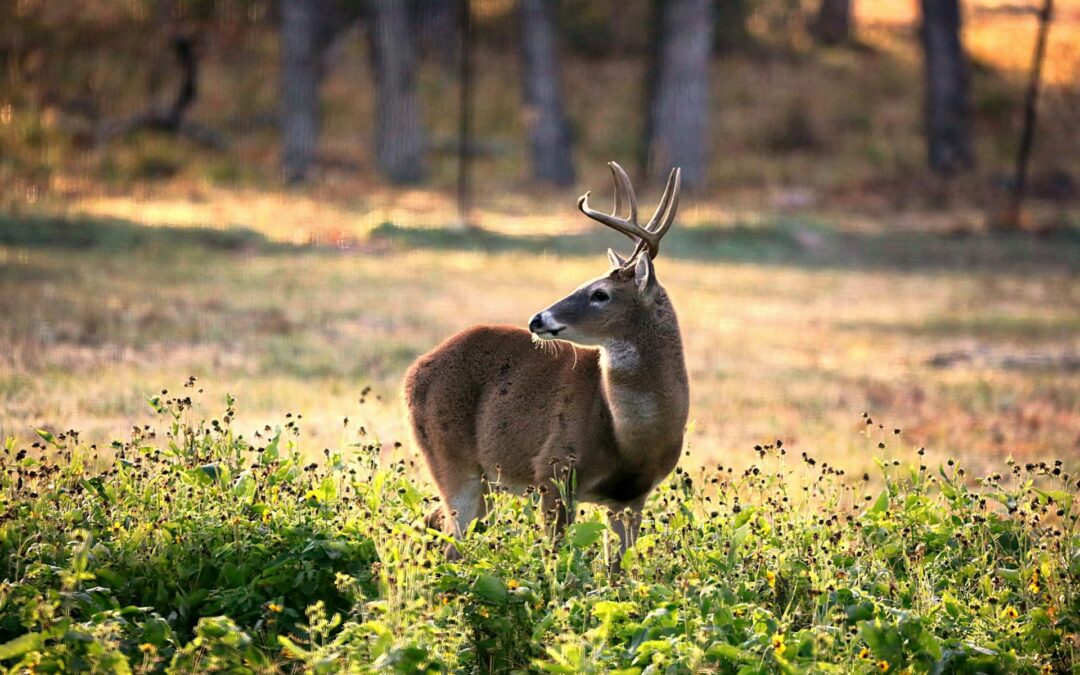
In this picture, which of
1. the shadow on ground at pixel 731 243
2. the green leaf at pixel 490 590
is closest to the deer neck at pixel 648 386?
the green leaf at pixel 490 590

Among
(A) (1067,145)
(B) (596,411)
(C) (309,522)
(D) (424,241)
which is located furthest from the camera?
(A) (1067,145)

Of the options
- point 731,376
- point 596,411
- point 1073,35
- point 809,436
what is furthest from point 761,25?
point 596,411

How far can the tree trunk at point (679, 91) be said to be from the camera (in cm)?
2638

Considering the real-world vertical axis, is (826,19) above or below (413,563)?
above

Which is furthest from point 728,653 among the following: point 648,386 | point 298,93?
point 298,93

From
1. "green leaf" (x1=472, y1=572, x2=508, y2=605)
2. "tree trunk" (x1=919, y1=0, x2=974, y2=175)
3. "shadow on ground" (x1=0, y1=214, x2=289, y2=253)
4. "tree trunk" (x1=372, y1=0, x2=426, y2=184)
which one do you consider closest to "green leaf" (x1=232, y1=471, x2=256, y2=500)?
"green leaf" (x1=472, y1=572, x2=508, y2=605)

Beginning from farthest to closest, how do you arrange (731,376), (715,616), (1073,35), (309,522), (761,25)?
(761,25) < (1073,35) < (731,376) < (309,522) < (715,616)

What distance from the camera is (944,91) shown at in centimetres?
2972

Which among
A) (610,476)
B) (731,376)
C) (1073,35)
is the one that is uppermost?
(1073,35)

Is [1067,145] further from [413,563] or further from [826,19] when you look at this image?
[413,563]

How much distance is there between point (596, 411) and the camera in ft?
21.2

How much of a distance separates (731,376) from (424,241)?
29.2 ft

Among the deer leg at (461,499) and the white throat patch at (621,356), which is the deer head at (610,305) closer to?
the white throat patch at (621,356)

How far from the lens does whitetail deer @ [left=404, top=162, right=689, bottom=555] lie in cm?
632
